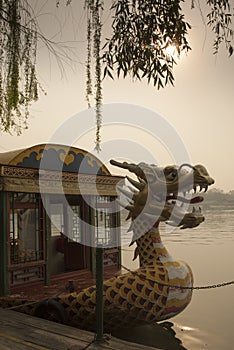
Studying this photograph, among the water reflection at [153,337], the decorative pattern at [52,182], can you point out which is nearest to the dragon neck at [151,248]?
the water reflection at [153,337]

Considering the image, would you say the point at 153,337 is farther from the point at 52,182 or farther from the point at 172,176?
the point at 52,182

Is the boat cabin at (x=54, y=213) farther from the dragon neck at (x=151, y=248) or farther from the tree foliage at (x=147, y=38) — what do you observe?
the tree foliage at (x=147, y=38)

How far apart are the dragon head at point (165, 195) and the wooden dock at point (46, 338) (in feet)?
6.89

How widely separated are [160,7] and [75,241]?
566 cm

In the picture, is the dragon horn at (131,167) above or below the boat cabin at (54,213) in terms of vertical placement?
above

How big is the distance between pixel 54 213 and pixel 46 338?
515cm

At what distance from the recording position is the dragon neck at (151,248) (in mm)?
5375

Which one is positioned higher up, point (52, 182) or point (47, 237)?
point (52, 182)

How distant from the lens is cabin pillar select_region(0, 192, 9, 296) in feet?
18.1

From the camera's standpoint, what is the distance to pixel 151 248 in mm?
5430

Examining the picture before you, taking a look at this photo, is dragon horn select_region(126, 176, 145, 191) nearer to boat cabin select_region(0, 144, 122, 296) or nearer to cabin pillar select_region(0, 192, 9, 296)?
boat cabin select_region(0, 144, 122, 296)

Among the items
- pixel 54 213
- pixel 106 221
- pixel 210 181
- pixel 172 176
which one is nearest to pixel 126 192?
pixel 172 176

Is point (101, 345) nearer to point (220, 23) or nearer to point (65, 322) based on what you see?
point (65, 322)

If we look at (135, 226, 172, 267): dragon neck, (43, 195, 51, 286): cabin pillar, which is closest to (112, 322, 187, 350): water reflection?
(135, 226, 172, 267): dragon neck
